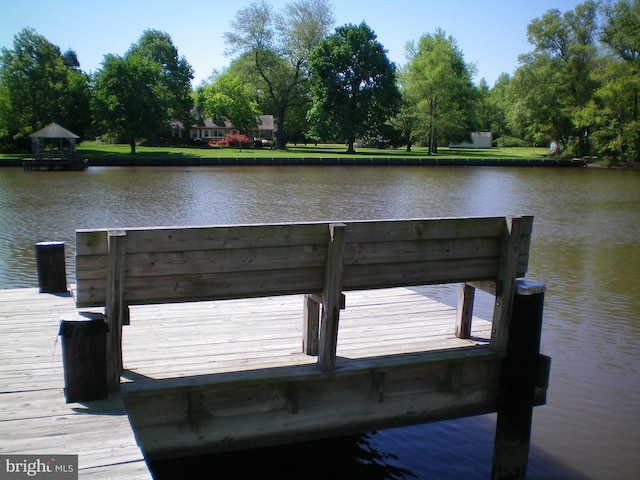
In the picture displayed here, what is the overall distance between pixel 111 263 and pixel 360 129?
7221 centimetres

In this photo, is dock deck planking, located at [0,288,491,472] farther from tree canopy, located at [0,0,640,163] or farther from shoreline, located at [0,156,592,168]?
tree canopy, located at [0,0,640,163]

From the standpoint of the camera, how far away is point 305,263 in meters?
4.99

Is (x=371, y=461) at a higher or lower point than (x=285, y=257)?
lower

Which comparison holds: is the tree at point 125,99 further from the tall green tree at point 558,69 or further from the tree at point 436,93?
the tall green tree at point 558,69

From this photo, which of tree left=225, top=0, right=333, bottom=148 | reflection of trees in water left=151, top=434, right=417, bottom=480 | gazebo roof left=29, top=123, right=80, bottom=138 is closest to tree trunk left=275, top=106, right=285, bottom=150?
tree left=225, top=0, right=333, bottom=148

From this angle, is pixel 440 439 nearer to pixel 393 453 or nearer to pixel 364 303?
pixel 393 453

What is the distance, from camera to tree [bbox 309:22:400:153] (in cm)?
7375

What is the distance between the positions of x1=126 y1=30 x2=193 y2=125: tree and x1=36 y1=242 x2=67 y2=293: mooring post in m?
78.9

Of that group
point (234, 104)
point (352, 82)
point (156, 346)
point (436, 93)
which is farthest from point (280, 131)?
point (156, 346)

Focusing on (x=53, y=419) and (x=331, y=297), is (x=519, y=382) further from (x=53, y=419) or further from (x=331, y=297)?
(x=53, y=419)

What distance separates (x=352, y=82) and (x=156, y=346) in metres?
71.7

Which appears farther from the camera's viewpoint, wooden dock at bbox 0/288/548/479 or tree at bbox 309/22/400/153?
tree at bbox 309/22/400/153

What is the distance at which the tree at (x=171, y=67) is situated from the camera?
85750 millimetres

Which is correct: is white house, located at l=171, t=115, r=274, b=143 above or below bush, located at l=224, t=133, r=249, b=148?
above
